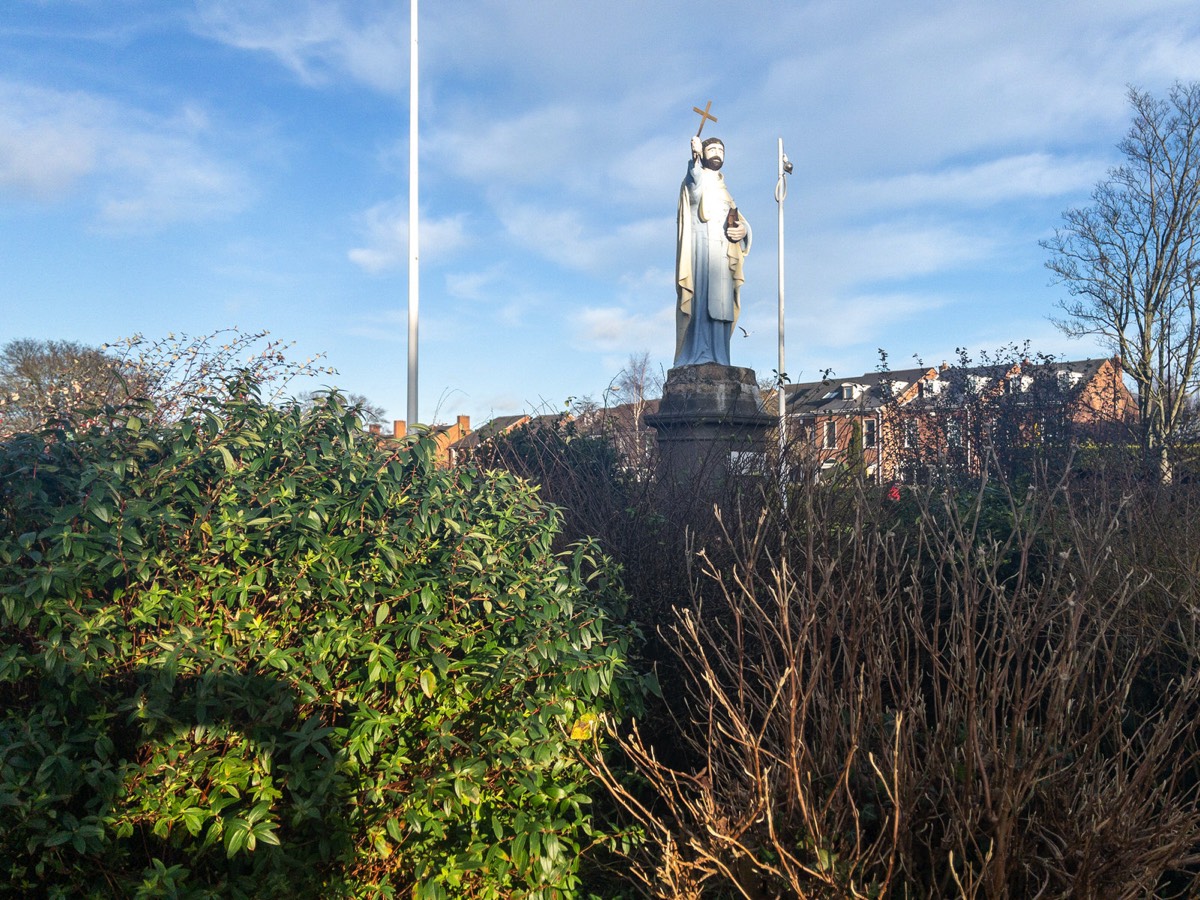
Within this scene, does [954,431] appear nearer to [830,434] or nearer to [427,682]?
[830,434]

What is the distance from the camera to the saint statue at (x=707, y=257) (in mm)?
10070

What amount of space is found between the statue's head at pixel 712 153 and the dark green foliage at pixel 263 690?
8170 millimetres

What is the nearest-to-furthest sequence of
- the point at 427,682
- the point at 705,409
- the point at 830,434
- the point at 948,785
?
1. the point at 948,785
2. the point at 427,682
3. the point at 830,434
4. the point at 705,409

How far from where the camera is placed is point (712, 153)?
400 inches

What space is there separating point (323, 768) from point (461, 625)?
607mm

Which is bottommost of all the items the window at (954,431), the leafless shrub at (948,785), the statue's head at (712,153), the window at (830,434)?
the leafless shrub at (948,785)

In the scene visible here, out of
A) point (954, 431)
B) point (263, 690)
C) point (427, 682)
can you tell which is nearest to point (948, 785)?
point (427, 682)

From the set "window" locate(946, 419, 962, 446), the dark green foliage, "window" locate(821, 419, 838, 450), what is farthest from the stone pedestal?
the dark green foliage

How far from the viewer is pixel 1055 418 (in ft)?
45.4

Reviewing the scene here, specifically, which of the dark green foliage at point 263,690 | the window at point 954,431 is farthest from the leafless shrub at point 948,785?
the window at point 954,431

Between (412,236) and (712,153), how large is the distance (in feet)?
13.1

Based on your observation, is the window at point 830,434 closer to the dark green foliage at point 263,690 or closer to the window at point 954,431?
the dark green foliage at point 263,690

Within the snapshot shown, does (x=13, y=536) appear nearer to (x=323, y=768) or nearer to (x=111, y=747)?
(x=111, y=747)

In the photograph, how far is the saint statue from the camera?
10.1m
